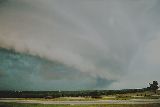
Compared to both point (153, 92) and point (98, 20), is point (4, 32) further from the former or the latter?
point (153, 92)

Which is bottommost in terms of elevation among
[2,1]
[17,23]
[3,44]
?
[3,44]

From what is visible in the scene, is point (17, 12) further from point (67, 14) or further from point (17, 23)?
point (67, 14)

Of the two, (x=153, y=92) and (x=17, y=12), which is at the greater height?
(x=17, y=12)

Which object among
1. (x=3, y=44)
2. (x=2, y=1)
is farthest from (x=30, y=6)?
(x=3, y=44)

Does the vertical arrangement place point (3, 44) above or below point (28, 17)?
below

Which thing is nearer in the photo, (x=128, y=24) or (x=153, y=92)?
(x=128, y=24)

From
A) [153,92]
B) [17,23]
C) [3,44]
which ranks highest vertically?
[17,23]

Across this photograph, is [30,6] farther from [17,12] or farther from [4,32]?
[4,32]

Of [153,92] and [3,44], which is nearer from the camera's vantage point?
[3,44]

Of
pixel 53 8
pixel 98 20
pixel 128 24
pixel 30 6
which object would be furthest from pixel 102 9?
pixel 30 6
